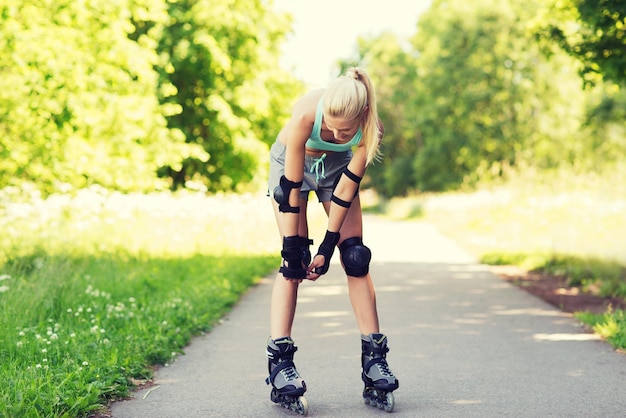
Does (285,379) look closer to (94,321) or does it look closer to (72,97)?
(94,321)

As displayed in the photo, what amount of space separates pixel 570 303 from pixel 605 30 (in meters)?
2.74

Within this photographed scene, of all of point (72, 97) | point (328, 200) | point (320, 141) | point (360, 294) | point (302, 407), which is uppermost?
point (72, 97)

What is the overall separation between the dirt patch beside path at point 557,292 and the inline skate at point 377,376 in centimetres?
337

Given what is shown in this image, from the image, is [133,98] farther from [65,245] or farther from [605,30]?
[605,30]

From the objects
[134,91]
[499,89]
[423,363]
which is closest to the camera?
[423,363]

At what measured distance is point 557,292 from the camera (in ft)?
30.2

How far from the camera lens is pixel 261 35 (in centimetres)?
2497

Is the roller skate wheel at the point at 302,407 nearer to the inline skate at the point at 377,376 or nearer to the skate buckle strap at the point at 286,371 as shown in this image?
the skate buckle strap at the point at 286,371

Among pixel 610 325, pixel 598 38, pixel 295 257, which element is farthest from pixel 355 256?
pixel 598 38

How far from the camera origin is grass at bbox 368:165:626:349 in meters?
9.27

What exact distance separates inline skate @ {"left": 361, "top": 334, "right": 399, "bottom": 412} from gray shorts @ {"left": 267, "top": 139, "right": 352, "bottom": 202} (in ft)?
2.57

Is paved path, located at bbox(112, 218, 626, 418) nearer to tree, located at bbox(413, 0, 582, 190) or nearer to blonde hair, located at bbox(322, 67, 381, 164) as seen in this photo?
blonde hair, located at bbox(322, 67, 381, 164)

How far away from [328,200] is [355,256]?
1.17 feet

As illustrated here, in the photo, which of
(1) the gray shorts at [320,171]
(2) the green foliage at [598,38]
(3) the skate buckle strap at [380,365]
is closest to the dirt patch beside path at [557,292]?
(2) the green foliage at [598,38]
